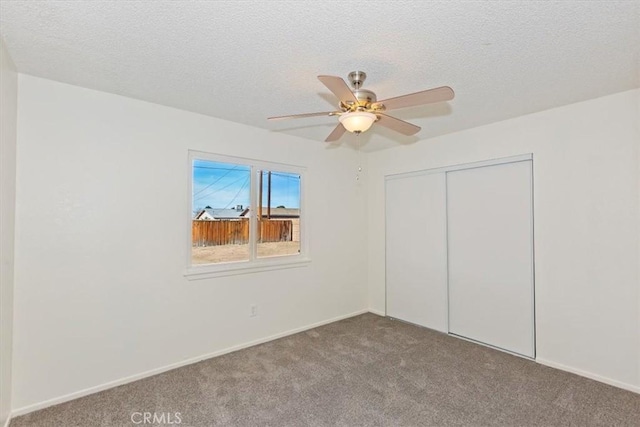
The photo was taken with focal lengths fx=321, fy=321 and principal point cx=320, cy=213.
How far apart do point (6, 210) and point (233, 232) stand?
69.4 inches

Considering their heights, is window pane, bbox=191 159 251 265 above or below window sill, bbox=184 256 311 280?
above

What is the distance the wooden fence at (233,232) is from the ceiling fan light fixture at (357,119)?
187cm

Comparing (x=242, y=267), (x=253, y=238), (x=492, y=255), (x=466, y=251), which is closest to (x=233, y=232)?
(x=253, y=238)

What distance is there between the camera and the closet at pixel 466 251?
10.4ft

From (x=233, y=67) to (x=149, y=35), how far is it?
1.72ft

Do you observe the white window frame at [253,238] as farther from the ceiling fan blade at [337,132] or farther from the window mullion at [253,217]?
the ceiling fan blade at [337,132]

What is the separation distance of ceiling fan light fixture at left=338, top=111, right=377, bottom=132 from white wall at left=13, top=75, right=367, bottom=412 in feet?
5.48

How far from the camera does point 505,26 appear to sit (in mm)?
1711

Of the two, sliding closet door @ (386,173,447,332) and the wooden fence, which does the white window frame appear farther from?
sliding closet door @ (386,173,447,332)

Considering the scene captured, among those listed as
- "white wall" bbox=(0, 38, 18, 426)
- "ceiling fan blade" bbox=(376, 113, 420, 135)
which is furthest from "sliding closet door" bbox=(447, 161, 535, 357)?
"white wall" bbox=(0, 38, 18, 426)

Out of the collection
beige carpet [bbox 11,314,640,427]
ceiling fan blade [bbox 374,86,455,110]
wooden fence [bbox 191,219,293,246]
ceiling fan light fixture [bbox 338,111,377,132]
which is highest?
ceiling fan blade [bbox 374,86,455,110]

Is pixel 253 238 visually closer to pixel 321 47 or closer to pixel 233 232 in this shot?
pixel 233 232

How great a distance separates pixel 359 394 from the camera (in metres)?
2.46

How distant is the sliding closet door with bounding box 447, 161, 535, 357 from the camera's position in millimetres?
3127
